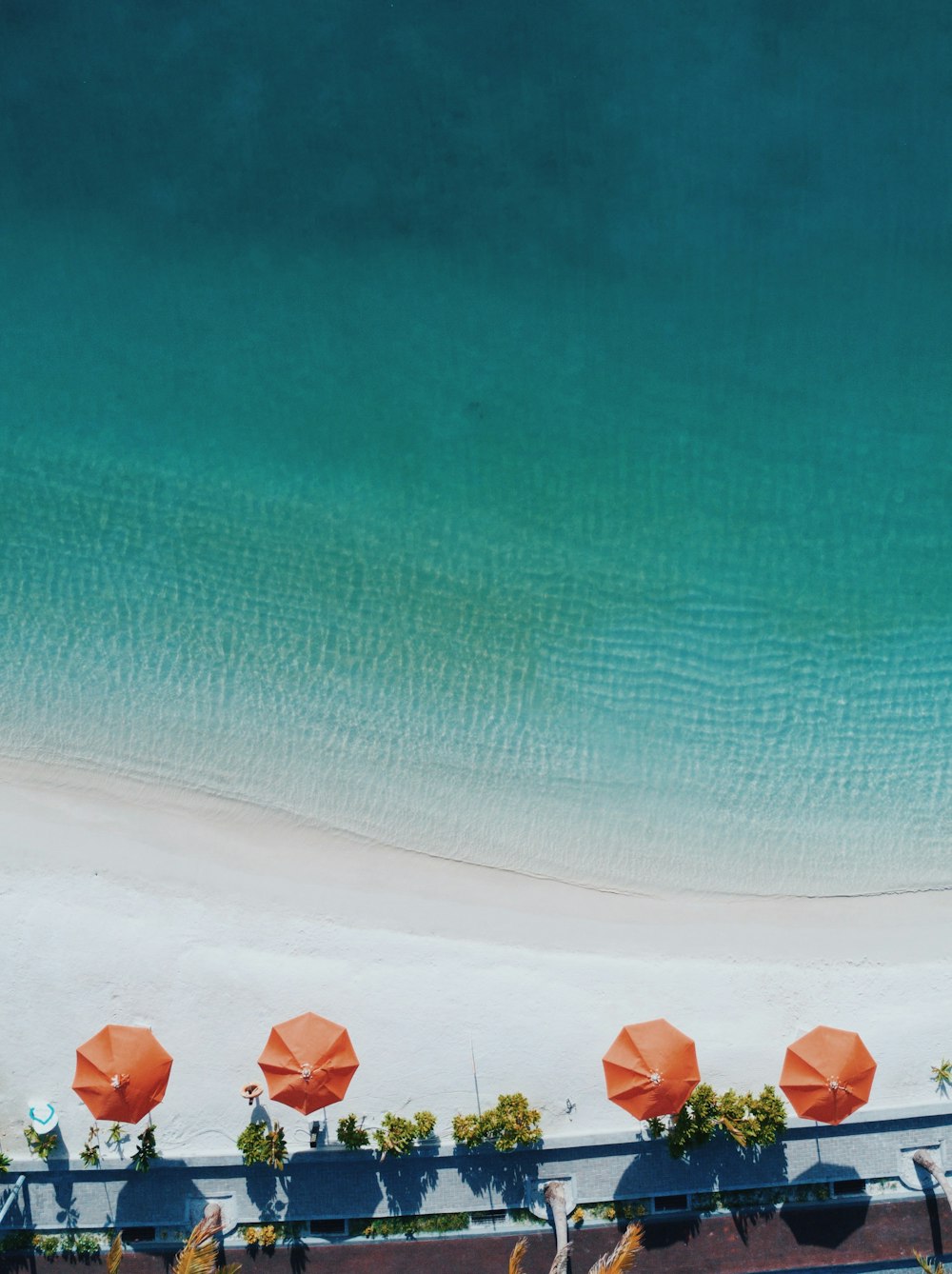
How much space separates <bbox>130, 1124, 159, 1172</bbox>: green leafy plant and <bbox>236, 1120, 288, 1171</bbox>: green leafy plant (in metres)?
1.19

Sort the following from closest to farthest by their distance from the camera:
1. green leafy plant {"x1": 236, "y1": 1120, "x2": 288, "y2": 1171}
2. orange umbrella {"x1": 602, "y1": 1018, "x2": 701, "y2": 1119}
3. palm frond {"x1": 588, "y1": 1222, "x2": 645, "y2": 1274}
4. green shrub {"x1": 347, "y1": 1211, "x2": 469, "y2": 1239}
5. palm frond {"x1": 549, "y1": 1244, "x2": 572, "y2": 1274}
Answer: palm frond {"x1": 588, "y1": 1222, "x2": 645, "y2": 1274} < palm frond {"x1": 549, "y1": 1244, "x2": 572, "y2": 1274} < orange umbrella {"x1": 602, "y1": 1018, "x2": 701, "y2": 1119} < green leafy plant {"x1": 236, "y1": 1120, "x2": 288, "y2": 1171} < green shrub {"x1": 347, "y1": 1211, "x2": 469, "y2": 1239}

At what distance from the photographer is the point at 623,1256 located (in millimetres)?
10531

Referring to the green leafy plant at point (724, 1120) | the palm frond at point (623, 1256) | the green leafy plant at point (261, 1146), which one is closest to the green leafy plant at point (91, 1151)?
the green leafy plant at point (261, 1146)

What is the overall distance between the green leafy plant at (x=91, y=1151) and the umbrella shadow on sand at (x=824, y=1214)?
9.40 metres

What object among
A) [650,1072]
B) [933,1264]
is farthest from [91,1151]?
[933,1264]

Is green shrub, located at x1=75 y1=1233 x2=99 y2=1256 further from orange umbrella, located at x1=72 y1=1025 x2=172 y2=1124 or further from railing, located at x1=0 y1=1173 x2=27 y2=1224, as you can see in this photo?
orange umbrella, located at x1=72 y1=1025 x2=172 y2=1124

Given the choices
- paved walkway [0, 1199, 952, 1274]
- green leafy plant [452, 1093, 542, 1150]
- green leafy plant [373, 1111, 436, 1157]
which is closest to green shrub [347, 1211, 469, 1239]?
paved walkway [0, 1199, 952, 1274]

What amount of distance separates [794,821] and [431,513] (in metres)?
7.51

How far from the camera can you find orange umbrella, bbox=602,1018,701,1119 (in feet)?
36.4

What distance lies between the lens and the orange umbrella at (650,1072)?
36.4ft

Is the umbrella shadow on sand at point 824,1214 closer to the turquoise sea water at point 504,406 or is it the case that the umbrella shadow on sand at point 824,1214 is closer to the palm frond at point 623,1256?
the palm frond at point 623,1256

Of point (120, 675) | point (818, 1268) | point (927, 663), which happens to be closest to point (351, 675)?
point (120, 675)

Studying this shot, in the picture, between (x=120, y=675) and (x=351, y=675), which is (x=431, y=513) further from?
(x=120, y=675)

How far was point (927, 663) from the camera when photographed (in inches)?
549
